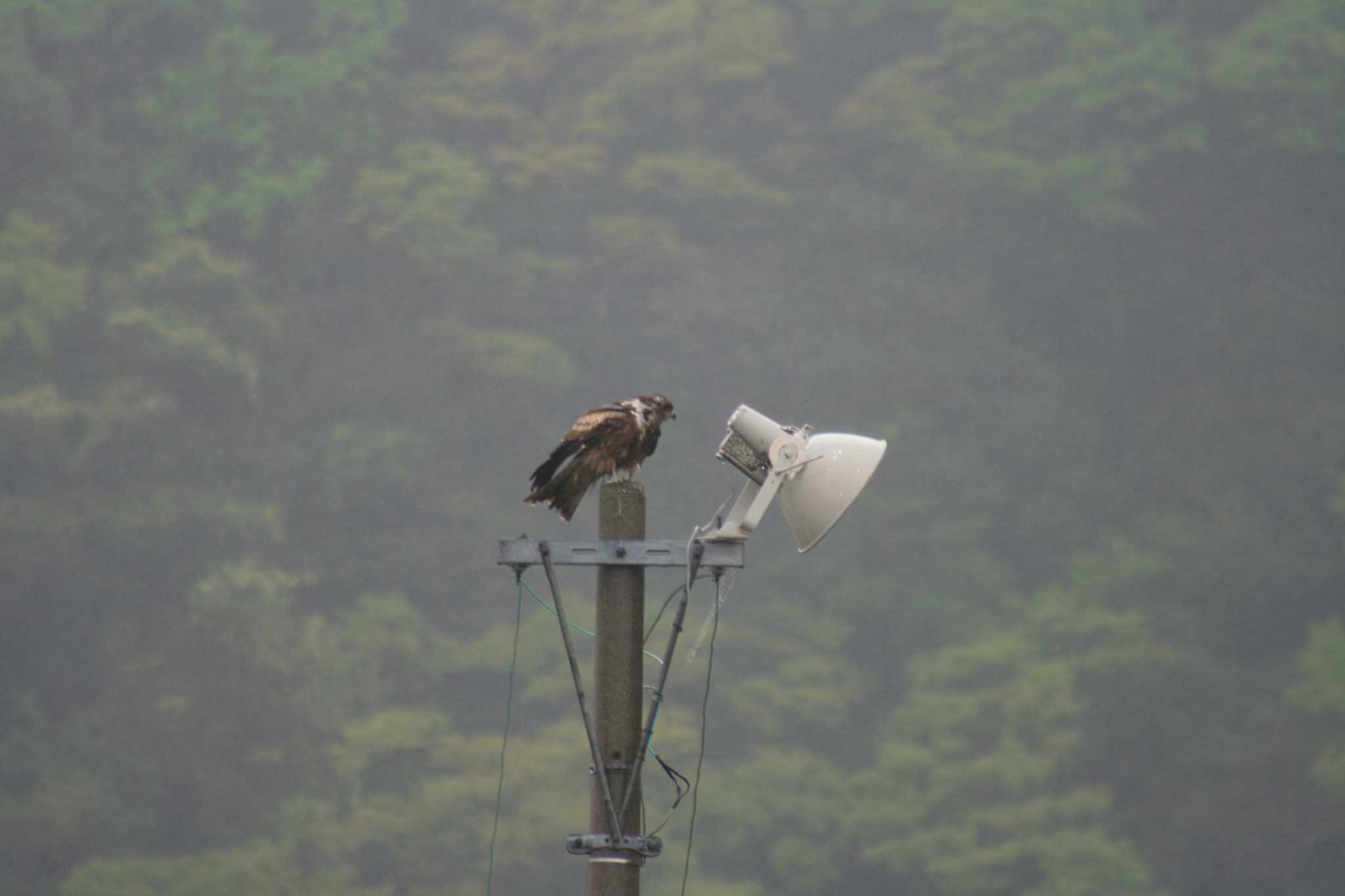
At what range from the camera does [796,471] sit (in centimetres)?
542

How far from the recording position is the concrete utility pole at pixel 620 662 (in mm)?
5199

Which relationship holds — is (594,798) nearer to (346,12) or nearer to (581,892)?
(581,892)

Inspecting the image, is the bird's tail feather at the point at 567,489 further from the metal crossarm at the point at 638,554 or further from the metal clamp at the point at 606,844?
the metal clamp at the point at 606,844

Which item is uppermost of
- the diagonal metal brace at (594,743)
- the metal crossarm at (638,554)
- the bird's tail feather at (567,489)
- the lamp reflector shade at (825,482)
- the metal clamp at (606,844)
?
the bird's tail feather at (567,489)

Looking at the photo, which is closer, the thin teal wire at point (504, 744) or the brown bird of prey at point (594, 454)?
the brown bird of prey at point (594, 454)

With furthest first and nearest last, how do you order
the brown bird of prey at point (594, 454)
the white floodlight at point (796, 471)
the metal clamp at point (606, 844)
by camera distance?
the brown bird of prey at point (594, 454), the white floodlight at point (796, 471), the metal clamp at point (606, 844)

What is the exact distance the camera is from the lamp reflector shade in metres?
5.36

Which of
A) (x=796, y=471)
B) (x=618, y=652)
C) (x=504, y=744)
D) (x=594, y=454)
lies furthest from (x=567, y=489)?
(x=504, y=744)

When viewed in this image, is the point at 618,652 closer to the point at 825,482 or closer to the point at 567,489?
the point at 567,489

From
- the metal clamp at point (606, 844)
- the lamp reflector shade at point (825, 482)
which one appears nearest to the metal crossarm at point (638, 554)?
the lamp reflector shade at point (825, 482)

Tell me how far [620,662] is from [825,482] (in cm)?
88

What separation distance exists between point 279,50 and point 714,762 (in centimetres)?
1128

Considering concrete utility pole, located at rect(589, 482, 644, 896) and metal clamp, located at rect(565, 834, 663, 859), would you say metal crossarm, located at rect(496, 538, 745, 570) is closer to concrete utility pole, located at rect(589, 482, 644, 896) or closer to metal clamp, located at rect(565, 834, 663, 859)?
concrete utility pole, located at rect(589, 482, 644, 896)

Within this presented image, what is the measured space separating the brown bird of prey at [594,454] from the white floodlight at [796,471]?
412 millimetres
